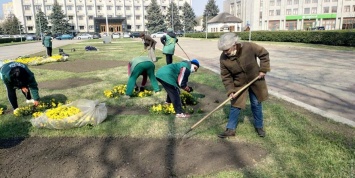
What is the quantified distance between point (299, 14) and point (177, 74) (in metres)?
70.4

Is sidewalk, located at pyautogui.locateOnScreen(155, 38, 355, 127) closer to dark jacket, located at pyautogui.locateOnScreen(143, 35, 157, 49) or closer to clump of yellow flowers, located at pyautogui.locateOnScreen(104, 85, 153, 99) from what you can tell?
clump of yellow flowers, located at pyautogui.locateOnScreen(104, 85, 153, 99)

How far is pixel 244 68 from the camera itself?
363cm

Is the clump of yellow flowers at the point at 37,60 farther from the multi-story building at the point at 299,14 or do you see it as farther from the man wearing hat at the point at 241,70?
the multi-story building at the point at 299,14

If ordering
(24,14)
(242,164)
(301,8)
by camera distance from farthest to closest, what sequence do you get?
1. (24,14)
2. (301,8)
3. (242,164)

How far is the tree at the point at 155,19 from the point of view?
65.5m

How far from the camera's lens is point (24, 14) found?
7138 centimetres

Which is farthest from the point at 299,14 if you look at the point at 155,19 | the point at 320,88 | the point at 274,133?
the point at 274,133

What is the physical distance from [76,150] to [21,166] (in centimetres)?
70

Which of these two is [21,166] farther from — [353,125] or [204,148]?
[353,125]

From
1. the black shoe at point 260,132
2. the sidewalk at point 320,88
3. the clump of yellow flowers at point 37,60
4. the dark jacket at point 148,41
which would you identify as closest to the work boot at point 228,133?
the black shoe at point 260,132

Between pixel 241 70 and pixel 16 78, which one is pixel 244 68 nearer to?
pixel 241 70

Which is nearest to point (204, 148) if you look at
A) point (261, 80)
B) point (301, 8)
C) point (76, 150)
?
point (261, 80)

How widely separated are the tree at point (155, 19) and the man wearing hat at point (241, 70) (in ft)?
210

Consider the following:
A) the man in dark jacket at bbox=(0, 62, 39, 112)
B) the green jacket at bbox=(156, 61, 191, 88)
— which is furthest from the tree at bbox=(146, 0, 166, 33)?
the green jacket at bbox=(156, 61, 191, 88)
